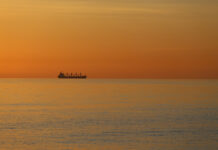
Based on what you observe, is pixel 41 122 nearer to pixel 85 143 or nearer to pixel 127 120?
pixel 127 120

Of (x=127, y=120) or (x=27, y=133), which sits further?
(x=127, y=120)

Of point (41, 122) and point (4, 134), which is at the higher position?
point (41, 122)

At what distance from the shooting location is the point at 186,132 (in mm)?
33812

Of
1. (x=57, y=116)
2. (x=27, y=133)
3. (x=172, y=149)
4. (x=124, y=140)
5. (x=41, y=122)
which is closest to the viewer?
(x=172, y=149)

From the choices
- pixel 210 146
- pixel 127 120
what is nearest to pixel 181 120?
pixel 127 120

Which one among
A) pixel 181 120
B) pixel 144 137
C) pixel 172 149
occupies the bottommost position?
pixel 172 149

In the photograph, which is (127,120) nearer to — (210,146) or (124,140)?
(124,140)

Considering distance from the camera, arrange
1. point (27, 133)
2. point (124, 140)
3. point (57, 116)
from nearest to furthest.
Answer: point (124, 140), point (27, 133), point (57, 116)

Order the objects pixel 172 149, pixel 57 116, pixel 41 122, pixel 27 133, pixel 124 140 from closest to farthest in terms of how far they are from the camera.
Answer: pixel 172 149 → pixel 124 140 → pixel 27 133 → pixel 41 122 → pixel 57 116

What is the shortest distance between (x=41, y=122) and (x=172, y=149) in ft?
53.1

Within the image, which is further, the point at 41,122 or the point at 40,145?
the point at 41,122

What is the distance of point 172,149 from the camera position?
27672mm

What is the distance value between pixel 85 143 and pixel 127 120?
12.4 meters

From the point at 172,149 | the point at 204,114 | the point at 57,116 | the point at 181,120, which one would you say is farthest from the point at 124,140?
the point at 204,114
